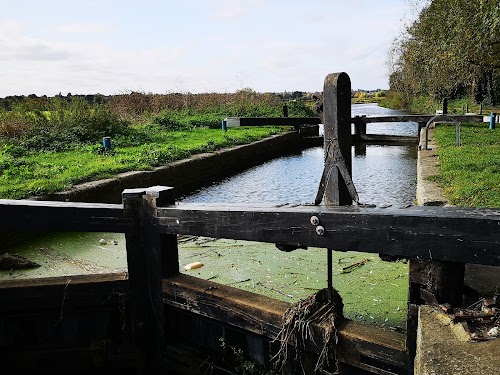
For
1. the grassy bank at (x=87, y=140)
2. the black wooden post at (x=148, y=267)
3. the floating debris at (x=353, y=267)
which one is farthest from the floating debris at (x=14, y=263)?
the floating debris at (x=353, y=267)

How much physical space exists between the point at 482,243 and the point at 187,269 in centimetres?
319

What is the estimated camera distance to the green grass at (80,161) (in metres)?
6.69

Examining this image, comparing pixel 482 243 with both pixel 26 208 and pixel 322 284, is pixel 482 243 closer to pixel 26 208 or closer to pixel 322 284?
pixel 322 284

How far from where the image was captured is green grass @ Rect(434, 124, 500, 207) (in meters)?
5.26

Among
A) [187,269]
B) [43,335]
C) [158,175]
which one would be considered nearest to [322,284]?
Answer: [187,269]

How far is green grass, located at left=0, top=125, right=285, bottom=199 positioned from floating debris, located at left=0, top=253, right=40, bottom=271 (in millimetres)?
1477

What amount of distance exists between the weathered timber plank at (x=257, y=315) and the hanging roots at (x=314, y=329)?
2.1 inches

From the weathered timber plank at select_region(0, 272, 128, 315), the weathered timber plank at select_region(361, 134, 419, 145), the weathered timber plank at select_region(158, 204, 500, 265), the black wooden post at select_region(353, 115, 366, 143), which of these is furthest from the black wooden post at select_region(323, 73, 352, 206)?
the weathered timber plank at select_region(361, 134, 419, 145)

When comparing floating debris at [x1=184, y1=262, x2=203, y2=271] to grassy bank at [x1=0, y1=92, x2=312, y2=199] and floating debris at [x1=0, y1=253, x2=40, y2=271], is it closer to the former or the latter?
floating debris at [x1=0, y1=253, x2=40, y2=271]

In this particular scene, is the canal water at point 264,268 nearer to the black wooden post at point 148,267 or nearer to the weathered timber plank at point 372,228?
the weathered timber plank at point 372,228

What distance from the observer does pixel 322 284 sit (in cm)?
405

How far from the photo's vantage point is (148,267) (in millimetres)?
3082

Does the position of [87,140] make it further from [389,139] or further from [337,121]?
[389,139]

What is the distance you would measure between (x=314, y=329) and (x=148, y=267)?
3.63ft
